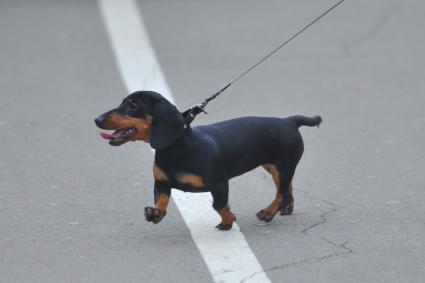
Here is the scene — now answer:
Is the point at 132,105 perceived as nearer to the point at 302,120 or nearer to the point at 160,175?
the point at 160,175

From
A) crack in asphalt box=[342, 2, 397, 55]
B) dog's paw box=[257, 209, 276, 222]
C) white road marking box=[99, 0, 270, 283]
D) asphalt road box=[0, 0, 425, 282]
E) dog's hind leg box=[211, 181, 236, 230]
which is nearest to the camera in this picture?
white road marking box=[99, 0, 270, 283]

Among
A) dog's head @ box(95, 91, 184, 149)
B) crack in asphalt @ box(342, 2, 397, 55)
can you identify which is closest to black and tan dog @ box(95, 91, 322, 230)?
dog's head @ box(95, 91, 184, 149)

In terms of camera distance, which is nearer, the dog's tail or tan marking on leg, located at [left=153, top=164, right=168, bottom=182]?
tan marking on leg, located at [left=153, top=164, right=168, bottom=182]

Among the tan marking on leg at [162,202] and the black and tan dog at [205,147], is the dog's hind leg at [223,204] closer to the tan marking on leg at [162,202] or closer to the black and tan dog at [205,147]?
the black and tan dog at [205,147]

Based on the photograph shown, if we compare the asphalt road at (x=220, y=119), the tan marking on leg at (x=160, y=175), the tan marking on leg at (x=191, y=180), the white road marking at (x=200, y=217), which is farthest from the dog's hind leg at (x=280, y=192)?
the tan marking on leg at (x=160, y=175)

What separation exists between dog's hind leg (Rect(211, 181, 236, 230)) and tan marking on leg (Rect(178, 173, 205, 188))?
0.09m

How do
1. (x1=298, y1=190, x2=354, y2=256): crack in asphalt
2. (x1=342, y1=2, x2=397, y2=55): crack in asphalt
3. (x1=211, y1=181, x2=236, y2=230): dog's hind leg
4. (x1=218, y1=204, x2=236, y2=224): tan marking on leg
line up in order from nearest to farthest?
(x1=298, y1=190, x2=354, y2=256): crack in asphalt < (x1=211, y1=181, x2=236, y2=230): dog's hind leg < (x1=218, y1=204, x2=236, y2=224): tan marking on leg < (x1=342, y1=2, x2=397, y2=55): crack in asphalt

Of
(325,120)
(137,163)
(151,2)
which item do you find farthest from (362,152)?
(151,2)

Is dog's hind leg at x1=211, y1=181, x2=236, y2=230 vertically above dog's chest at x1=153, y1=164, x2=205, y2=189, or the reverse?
dog's chest at x1=153, y1=164, x2=205, y2=189

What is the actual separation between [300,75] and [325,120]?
143cm

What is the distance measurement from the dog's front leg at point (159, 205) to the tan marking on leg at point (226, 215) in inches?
13.0

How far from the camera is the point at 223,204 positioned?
22.8 ft

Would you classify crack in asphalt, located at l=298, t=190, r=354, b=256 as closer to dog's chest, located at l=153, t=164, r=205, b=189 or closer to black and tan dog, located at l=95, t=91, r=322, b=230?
black and tan dog, located at l=95, t=91, r=322, b=230

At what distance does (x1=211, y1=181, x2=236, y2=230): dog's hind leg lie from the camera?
688cm
